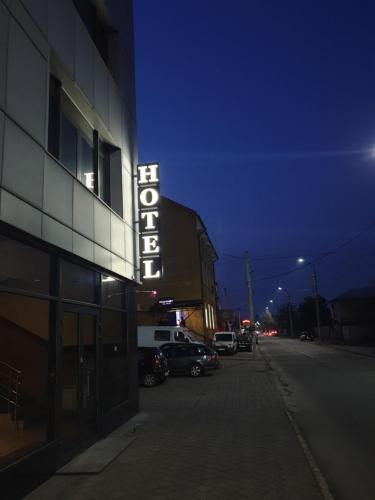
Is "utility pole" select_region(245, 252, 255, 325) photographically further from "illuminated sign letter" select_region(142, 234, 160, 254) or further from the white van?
"illuminated sign letter" select_region(142, 234, 160, 254)

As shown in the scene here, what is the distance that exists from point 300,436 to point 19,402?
5.20 metres

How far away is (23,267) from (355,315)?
202 ft

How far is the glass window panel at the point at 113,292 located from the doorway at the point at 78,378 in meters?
0.84

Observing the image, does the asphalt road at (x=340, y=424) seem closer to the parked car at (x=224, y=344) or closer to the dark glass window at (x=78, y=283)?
the dark glass window at (x=78, y=283)

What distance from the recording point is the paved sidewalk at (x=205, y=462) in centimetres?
576

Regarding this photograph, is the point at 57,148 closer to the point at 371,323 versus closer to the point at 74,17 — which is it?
the point at 74,17

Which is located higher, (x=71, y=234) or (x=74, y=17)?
(x=74, y=17)

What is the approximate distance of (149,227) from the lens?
12.5 metres

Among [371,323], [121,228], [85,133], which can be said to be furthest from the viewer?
[371,323]

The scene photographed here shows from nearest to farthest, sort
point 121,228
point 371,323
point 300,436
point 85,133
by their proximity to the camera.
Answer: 1. point 300,436
2. point 85,133
3. point 121,228
4. point 371,323

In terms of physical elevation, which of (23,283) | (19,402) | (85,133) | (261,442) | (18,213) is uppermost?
(85,133)

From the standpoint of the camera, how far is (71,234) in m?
7.78

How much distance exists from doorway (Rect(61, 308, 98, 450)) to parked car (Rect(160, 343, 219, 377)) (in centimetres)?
1229

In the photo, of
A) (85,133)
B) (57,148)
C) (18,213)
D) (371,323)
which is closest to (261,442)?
(18,213)
